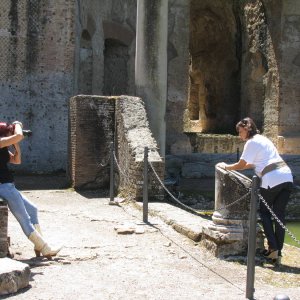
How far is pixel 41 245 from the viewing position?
207 inches

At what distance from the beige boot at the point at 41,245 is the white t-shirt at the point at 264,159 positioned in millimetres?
2067

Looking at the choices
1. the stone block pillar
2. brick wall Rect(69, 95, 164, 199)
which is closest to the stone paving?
brick wall Rect(69, 95, 164, 199)

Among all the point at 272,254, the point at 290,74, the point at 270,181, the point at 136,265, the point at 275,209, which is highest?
the point at 290,74

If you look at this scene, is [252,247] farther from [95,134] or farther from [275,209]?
[95,134]

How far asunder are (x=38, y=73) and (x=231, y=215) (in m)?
9.89

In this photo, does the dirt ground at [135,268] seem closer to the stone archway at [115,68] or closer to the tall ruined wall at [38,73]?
the tall ruined wall at [38,73]

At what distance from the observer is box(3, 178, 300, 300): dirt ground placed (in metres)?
4.43

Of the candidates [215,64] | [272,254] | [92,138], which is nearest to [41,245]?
[272,254]

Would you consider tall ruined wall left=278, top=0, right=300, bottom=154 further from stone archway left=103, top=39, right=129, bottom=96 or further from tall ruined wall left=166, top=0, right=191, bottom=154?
stone archway left=103, top=39, right=129, bottom=96

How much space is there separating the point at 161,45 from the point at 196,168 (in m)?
4.43

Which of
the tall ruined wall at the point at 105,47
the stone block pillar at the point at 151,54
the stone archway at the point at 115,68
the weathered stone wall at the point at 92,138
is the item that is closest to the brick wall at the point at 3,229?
the weathered stone wall at the point at 92,138

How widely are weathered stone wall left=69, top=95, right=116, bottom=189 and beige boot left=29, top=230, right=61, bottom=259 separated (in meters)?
5.45

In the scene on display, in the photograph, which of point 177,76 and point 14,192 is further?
point 177,76

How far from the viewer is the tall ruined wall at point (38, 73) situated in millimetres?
14289
